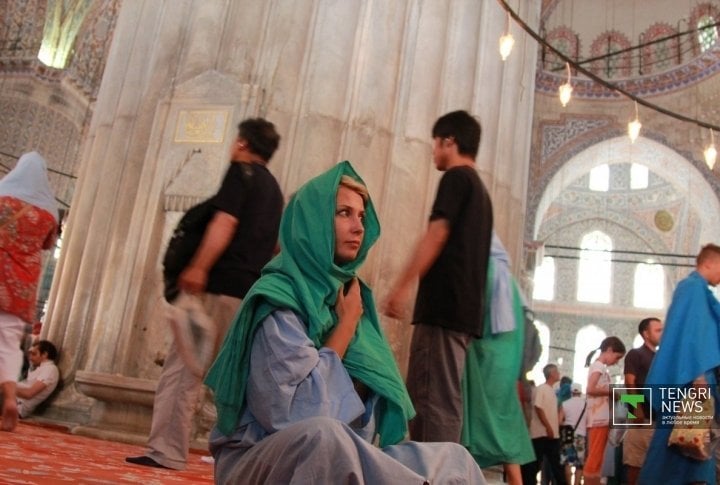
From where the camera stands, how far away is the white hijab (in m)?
4.36

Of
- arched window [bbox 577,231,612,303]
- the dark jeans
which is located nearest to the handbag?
the dark jeans

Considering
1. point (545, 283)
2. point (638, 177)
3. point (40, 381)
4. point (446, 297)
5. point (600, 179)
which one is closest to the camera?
point (446, 297)

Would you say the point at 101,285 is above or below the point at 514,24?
below

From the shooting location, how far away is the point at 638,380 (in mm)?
5066

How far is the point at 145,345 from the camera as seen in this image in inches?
195

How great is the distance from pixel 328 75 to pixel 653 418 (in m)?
3.20

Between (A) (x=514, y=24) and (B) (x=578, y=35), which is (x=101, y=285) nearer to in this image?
(A) (x=514, y=24)

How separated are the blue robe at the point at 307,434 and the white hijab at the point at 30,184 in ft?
10.5

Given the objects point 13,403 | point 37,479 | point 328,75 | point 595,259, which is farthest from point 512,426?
point 595,259

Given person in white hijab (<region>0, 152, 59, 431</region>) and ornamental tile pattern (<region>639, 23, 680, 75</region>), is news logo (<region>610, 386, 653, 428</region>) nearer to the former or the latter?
person in white hijab (<region>0, 152, 59, 431</region>)

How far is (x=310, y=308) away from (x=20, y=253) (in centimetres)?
319

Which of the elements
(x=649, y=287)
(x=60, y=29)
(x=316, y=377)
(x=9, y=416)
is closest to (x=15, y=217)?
(x=9, y=416)

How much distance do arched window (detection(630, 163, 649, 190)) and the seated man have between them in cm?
2077

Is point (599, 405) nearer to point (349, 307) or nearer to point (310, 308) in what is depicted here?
point (349, 307)
